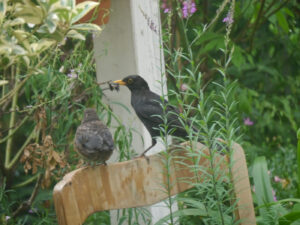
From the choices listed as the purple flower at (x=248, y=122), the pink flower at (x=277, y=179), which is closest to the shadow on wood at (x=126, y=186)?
the pink flower at (x=277, y=179)

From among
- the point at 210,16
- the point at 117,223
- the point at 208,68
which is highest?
the point at 210,16

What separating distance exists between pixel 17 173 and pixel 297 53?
2.64m

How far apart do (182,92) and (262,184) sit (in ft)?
3.51

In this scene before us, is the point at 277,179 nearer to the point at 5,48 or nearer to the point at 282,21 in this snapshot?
the point at 282,21

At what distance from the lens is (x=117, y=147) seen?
2.92 meters

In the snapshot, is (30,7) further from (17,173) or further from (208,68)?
(208,68)

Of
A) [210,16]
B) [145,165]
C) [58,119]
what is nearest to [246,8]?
[210,16]

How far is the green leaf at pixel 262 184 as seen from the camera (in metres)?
2.79

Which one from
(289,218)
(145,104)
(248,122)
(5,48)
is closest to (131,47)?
(145,104)

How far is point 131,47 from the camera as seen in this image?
2604 mm

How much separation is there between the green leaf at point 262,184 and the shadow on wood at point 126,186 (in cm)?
52

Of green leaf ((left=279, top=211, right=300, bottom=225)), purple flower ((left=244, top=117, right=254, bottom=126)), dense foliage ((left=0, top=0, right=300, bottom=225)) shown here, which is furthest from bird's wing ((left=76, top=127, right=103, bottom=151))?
purple flower ((left=244, top=117, right=254, bottom=126))

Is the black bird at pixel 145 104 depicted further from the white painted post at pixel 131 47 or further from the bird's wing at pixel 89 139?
the bird's wing at pixel 89 139

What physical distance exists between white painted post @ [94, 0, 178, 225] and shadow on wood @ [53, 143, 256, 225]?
0.51 meters
